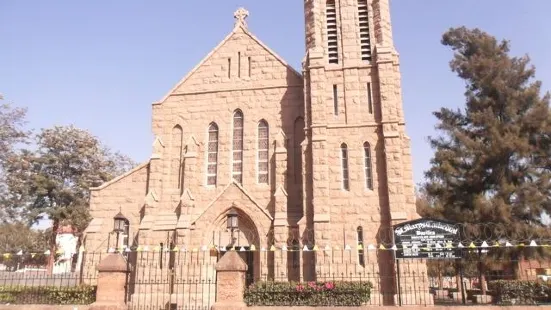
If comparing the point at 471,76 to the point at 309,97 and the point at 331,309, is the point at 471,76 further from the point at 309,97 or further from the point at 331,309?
the point at 331,309

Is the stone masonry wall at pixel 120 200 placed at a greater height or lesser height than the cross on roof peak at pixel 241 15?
lesser

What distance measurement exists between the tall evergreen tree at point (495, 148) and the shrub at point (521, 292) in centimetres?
365

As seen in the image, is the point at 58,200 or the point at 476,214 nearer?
the point at 476,214

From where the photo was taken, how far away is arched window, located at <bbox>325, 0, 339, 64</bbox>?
22.8m

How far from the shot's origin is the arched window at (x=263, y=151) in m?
22.6

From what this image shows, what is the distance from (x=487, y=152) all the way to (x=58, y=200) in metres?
35.2

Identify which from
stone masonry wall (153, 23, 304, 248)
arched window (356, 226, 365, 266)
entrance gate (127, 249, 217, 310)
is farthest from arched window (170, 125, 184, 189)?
arched window (356, 226, 365, 266)

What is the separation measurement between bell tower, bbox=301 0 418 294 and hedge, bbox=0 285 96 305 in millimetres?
9432

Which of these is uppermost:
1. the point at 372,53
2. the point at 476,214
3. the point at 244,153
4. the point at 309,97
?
the point at 372,53

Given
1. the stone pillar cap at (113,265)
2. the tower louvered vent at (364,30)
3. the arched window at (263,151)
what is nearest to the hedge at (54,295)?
the stone pillar cap at (113,265)

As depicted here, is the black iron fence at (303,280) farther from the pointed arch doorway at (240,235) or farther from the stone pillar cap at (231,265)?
the stone pillar cap at (231,265)

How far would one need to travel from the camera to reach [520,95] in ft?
77.7

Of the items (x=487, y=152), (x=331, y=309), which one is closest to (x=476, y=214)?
(x=487, y=152)

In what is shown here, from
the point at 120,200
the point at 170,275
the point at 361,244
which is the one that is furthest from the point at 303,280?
the point at 120,200
